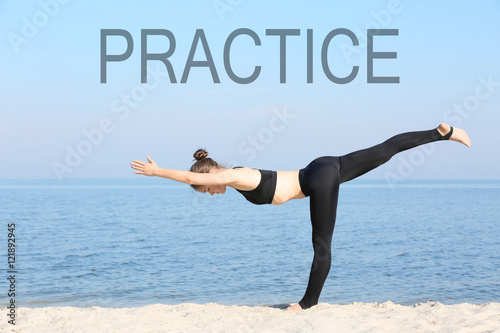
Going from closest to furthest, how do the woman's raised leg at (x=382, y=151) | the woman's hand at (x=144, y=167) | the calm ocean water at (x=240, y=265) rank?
the woman's hand at (x=144, y=167), the woman's raised leg at (x=382, y=151), the calm ocean water at (x=240, y=265)

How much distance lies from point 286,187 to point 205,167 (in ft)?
Result: 2.46

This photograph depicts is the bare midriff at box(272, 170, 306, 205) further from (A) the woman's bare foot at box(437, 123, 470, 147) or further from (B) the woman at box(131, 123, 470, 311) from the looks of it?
(A) the woman's bare foot at box(437, 123, 470, 147)

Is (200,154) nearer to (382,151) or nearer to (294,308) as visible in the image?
(294,308)

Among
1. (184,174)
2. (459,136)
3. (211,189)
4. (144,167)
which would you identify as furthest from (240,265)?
(144,167)

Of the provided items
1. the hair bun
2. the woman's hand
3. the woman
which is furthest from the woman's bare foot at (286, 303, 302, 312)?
the woman's hand

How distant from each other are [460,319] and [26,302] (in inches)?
203

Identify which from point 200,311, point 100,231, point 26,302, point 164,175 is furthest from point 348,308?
point 100,231

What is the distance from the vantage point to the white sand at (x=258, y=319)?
12.3 ft

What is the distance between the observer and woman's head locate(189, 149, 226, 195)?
4.28m

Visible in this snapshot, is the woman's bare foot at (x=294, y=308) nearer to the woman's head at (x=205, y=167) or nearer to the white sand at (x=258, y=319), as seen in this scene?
the white sand at (x=258, y=319)

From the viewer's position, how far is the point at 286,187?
443 cm

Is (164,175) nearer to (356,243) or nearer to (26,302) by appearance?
(26,302)

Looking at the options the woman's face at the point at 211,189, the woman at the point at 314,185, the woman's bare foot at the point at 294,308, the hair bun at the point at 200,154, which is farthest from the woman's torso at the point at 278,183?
the woman's bare foot at the point at 294,308

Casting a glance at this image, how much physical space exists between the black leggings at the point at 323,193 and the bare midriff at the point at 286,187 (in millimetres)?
54
